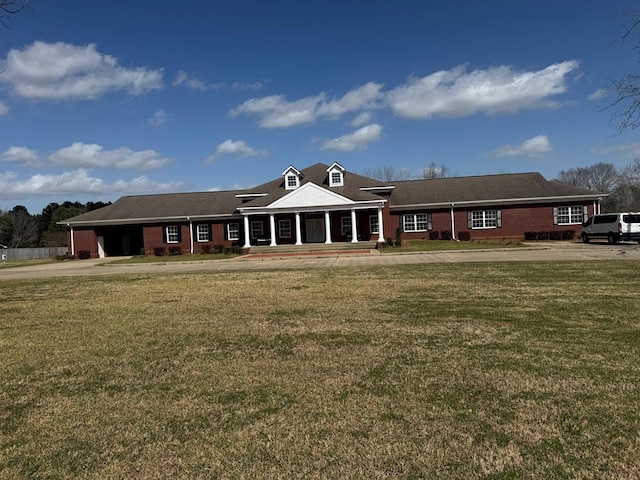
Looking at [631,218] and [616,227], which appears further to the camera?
[616,227]

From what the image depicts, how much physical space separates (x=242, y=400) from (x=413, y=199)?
33.9 m

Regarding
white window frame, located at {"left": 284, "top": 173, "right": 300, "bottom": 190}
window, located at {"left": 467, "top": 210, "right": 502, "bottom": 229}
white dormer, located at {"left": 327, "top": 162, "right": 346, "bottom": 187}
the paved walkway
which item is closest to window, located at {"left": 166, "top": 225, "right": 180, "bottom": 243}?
white window frame, located at {"left": 284, "top": 173, "right": 300, "bottom": 190}

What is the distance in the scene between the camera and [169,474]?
3201 millimetres

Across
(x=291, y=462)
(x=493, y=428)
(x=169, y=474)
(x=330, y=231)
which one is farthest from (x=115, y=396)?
(x=330, y=231)

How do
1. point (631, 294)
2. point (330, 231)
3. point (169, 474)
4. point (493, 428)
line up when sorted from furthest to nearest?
point (330, 231) < point (631, 294) < point (493, 428) < point (169, 474)

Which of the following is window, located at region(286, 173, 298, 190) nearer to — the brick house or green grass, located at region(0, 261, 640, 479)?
the brick house

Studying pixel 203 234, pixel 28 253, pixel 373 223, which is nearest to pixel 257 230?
pixel 203 234

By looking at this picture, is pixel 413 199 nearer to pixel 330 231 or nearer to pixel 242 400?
pixel 330 231

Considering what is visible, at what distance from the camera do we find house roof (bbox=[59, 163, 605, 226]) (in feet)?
115

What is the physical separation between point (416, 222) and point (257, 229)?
1230cm

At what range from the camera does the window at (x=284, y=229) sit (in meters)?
36.4

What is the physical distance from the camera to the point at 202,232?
123 ft

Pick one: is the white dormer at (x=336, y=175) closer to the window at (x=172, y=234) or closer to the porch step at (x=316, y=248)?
the porch step at (x=316, y=248)

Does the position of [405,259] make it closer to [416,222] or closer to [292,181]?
[416,222]
